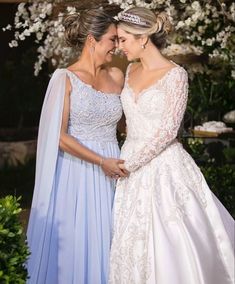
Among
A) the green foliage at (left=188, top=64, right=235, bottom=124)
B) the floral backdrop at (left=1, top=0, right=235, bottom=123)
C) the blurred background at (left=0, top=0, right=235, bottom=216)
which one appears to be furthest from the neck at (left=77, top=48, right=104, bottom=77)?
the green foliage at (left=188, top=64, right=235, bottom=124)

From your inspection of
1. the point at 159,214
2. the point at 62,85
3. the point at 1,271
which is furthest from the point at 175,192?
the point at 1,271

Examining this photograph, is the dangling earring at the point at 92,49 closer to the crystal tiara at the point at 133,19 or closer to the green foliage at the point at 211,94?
the crystal tiara at the point at 133,19

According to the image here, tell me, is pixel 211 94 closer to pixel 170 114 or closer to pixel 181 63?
pixel 181 63

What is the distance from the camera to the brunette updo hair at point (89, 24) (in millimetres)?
2781

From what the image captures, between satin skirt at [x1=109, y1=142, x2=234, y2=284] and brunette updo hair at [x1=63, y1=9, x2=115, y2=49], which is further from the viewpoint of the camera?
brunette updo hair at [x1=63, y1=9, x2=115, y2=49]

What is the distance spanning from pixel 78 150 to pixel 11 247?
96 centimetres

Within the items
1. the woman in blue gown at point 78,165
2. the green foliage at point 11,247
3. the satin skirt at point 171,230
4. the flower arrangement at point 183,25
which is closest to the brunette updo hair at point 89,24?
the woman in blue gown at point 78,165

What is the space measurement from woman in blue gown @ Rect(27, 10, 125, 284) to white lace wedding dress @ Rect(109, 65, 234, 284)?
130 mm

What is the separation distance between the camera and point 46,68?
223 inches

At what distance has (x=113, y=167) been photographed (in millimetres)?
2783

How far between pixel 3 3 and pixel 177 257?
366cm

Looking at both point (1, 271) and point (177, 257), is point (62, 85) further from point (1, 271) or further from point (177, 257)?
point (1, 271)

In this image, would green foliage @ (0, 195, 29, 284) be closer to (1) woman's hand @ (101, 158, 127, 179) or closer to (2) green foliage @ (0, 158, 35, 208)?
(1) woman's hand @ (101, 158, 127, 179)

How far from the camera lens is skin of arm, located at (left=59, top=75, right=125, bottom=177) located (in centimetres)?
279
